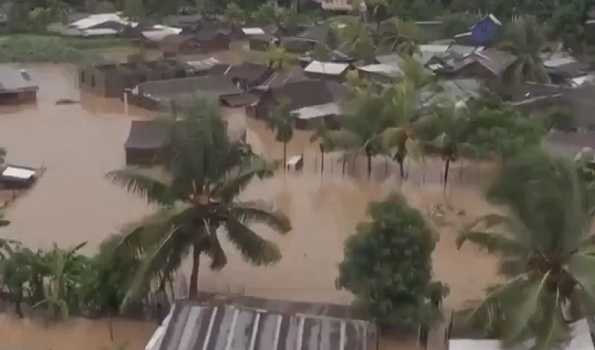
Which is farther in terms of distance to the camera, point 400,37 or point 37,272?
point 400,37

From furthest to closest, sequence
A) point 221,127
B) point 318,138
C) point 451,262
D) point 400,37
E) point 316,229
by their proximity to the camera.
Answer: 1. point 400,37
2. point 318,138
3. point 316,229
4. point 451,262
5. point 221,127

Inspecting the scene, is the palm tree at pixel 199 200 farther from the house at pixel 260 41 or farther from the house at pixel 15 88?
the house at pixel 260 41

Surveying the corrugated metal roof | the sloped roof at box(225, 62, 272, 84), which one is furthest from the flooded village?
the sloped roof at box(225, 62, 272, 84)


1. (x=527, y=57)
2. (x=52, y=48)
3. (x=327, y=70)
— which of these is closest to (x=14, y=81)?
(x=52, y=48)

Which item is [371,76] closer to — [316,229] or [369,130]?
[369,130]

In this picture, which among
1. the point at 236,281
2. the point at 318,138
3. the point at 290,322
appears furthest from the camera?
the point at 318,138

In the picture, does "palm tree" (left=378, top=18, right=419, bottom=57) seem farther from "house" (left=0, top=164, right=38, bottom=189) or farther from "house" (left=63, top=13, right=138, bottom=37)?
"house" (left=0, top=164, right=38, bottom=189)

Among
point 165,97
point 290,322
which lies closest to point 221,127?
point 290,322
